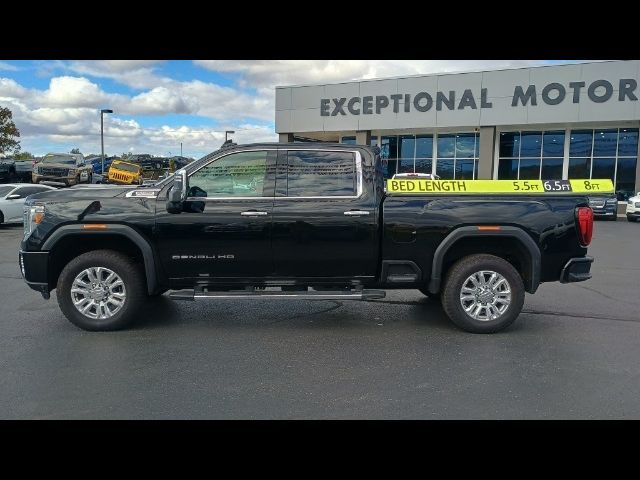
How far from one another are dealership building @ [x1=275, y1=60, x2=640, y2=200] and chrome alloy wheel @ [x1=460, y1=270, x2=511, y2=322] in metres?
22.6

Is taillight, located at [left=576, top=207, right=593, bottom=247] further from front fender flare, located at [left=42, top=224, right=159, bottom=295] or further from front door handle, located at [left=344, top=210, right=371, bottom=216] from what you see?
front fender flare, located at [left=42, top=224, right=159, bottom=295]

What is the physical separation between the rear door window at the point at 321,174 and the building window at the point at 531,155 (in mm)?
25288

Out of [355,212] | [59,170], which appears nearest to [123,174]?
[59,170]

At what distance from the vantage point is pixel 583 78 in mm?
24406

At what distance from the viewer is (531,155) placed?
28.3 metres

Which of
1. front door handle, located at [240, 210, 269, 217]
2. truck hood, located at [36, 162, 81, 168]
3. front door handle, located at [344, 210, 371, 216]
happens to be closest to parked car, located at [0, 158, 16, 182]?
truck hood, located at [36, 162, 81, 168]

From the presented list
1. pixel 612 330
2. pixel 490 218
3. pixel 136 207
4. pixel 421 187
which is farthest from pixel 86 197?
pixel 612 330

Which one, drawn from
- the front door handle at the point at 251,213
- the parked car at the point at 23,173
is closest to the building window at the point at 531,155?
the front door handle at the point at 251,213

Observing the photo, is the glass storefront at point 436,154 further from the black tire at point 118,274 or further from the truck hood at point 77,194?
the black tire at point 118,274

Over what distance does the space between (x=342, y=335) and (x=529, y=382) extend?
1966 millimetres

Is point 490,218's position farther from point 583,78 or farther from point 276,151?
point 583,78

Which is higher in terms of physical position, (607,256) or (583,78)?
(583,78)

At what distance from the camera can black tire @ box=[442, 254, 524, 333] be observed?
552 cm

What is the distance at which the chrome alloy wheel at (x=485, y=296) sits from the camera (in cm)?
555
